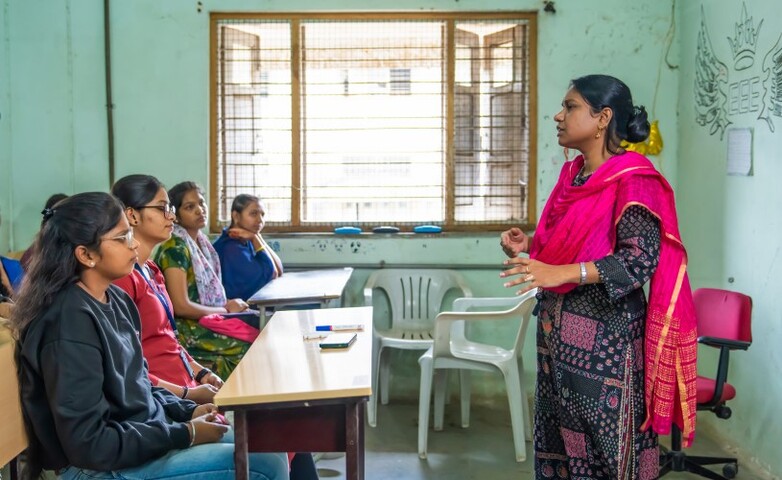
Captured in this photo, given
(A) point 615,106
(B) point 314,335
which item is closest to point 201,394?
(B) point 314,335

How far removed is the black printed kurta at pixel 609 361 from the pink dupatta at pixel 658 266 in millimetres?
34

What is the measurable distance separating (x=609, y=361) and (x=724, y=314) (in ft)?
4.97

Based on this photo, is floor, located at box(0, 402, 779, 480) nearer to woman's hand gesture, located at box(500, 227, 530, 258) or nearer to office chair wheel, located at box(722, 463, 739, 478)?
office chair wheel, located at box(722, 463, 739, 478)

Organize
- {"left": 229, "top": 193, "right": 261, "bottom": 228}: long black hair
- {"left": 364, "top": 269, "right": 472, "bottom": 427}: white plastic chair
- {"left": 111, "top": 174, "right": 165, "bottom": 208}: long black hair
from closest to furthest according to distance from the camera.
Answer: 1. {"left": 111, "top": 174, "right": 165, "bottom": 208}: long black hair
2. {"left": 229, "top": 193, "right": 261, "bottom": 228}: long black hair
3. {"left": 364, "top": 269, "right": 472, "bottom": 427}: white plastic chair

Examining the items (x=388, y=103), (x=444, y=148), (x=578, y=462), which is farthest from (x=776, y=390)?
(x=388, y=103)

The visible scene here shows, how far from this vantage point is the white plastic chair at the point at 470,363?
3.90 meters

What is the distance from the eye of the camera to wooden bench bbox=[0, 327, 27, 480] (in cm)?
186

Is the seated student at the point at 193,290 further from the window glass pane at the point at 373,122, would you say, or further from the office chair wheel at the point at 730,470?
the office chair wheel at the point at 730,470

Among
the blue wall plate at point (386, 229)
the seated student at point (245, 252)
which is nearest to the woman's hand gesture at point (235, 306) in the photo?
the seated student at point (245, 252)

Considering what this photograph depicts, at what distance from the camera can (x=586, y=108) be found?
233 centimetres

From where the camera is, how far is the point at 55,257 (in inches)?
78.4

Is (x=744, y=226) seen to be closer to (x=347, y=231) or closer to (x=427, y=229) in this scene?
(x=427, y=229)

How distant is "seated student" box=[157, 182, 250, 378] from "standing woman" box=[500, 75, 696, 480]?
186cm

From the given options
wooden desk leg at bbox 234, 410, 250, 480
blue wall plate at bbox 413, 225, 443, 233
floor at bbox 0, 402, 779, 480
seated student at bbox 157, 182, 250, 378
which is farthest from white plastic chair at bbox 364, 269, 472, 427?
wooden desk leg at bbox 234, 410, 250, 480
